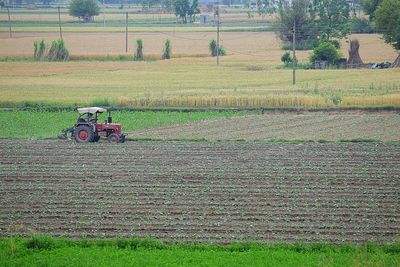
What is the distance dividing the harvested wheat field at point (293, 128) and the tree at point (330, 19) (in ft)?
115

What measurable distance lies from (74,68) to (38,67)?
2290 millimetres

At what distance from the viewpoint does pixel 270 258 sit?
1444 centimetres

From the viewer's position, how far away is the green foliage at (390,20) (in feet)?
186

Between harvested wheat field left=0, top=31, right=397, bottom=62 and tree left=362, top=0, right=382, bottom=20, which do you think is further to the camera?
tree left=362, top=0, right=382, bottom=20

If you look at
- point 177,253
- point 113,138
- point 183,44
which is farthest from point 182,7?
point 177,253

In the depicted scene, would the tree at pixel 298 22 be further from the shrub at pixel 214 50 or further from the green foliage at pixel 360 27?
the green foliage at pixel 360 27

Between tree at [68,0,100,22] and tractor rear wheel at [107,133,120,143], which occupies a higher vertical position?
tree at [68,0,100,22]

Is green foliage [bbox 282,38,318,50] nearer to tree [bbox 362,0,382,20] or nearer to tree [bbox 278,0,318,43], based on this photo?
tree [bbox 278,0,318,43]

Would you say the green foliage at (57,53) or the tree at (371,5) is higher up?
the tree at (371,5)

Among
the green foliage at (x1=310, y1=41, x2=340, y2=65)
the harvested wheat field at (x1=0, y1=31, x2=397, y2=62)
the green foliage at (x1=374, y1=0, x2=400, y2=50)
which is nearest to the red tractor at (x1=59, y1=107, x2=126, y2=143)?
the green foliage at (x1=310, y1=41, x2=340, y2=65)

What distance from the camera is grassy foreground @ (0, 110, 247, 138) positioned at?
2770 cm

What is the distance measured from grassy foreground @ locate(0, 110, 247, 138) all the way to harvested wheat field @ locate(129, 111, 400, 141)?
0.99 metres

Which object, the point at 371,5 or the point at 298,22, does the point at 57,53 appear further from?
the point at 371,5

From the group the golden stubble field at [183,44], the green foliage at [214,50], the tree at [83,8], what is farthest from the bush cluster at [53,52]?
the tree at [83,8]
